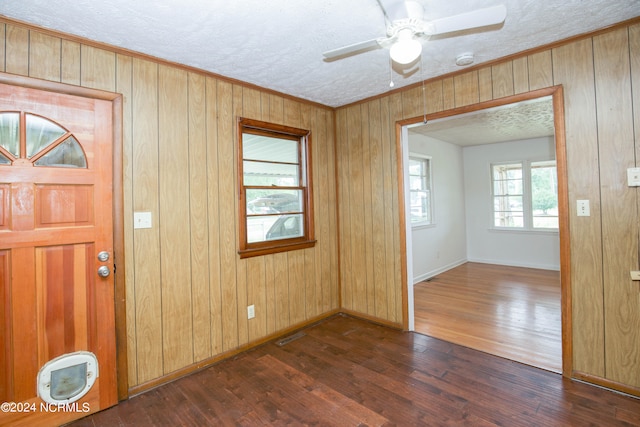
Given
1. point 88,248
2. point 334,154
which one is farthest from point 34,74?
point 334,154

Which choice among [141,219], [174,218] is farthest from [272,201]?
[141,219]

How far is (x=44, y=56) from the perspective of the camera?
1935mm

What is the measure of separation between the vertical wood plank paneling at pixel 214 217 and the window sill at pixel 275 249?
264 mm

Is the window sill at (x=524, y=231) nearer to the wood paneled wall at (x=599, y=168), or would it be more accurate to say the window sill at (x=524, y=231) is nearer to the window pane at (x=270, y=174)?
the wood paneled wall at (x=599, y=168)

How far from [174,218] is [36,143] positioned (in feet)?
3.04

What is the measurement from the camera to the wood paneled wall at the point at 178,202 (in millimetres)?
2111

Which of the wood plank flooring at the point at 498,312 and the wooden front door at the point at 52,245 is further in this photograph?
the wood plank flooring at the point at 498,312

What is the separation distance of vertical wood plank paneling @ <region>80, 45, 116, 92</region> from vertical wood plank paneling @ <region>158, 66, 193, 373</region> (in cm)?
31

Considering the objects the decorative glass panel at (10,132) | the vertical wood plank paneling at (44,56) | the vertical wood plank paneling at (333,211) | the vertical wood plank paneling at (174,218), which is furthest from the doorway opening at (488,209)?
the decorative glass panel at (10,132)

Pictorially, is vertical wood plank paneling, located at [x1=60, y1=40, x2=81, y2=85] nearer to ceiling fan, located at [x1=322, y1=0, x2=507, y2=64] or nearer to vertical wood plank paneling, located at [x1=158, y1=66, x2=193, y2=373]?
vertical wood plank paneling, located at [x1=158, y1=66, x2=193, y2=373]

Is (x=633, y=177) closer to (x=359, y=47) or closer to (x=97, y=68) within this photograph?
(x=359, y=47)

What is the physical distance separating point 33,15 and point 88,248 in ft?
4.58

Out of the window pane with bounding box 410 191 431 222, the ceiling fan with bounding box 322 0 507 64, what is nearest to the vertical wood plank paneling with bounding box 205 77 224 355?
the ceiling fan with bounding box 322 0 507 64

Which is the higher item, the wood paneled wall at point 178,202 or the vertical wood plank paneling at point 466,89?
the vertical wood plank paneling at point 466,89
